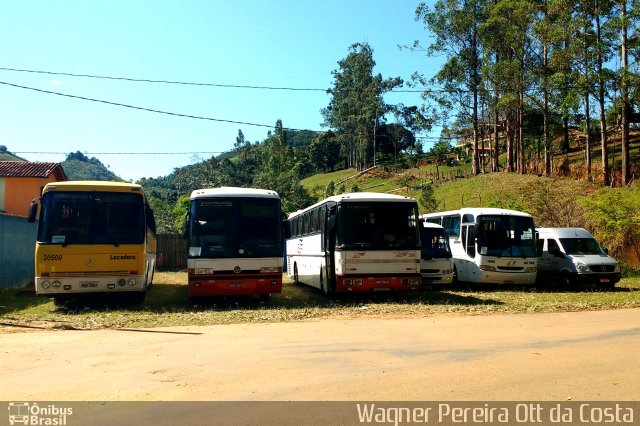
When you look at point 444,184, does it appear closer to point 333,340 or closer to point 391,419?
point 333,340

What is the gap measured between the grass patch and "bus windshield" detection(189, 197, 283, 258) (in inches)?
60.7

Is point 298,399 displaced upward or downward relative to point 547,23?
downward

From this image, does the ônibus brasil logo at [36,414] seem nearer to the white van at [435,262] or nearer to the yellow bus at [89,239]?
the yellow bus at [89,239]

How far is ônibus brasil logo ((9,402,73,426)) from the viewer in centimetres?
561

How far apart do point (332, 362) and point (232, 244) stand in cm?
758

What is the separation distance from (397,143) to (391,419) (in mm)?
86411

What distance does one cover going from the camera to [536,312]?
13.9m

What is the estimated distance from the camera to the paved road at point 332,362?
659cm

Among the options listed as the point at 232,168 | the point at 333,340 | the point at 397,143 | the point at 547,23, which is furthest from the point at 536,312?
the point at 397,143

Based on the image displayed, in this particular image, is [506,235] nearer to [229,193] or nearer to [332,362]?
[229,193]

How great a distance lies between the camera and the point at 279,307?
15453 mm

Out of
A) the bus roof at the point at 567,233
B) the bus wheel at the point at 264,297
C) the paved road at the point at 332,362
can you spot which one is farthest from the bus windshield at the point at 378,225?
the bus roof at the point at 567,233

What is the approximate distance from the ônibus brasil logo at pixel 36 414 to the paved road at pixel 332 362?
0.30 meters

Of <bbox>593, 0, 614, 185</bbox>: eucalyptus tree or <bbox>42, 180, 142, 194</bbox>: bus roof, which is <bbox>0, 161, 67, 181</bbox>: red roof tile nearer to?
<bbox>42, 180, 142, 194</bbox>: bus roof
